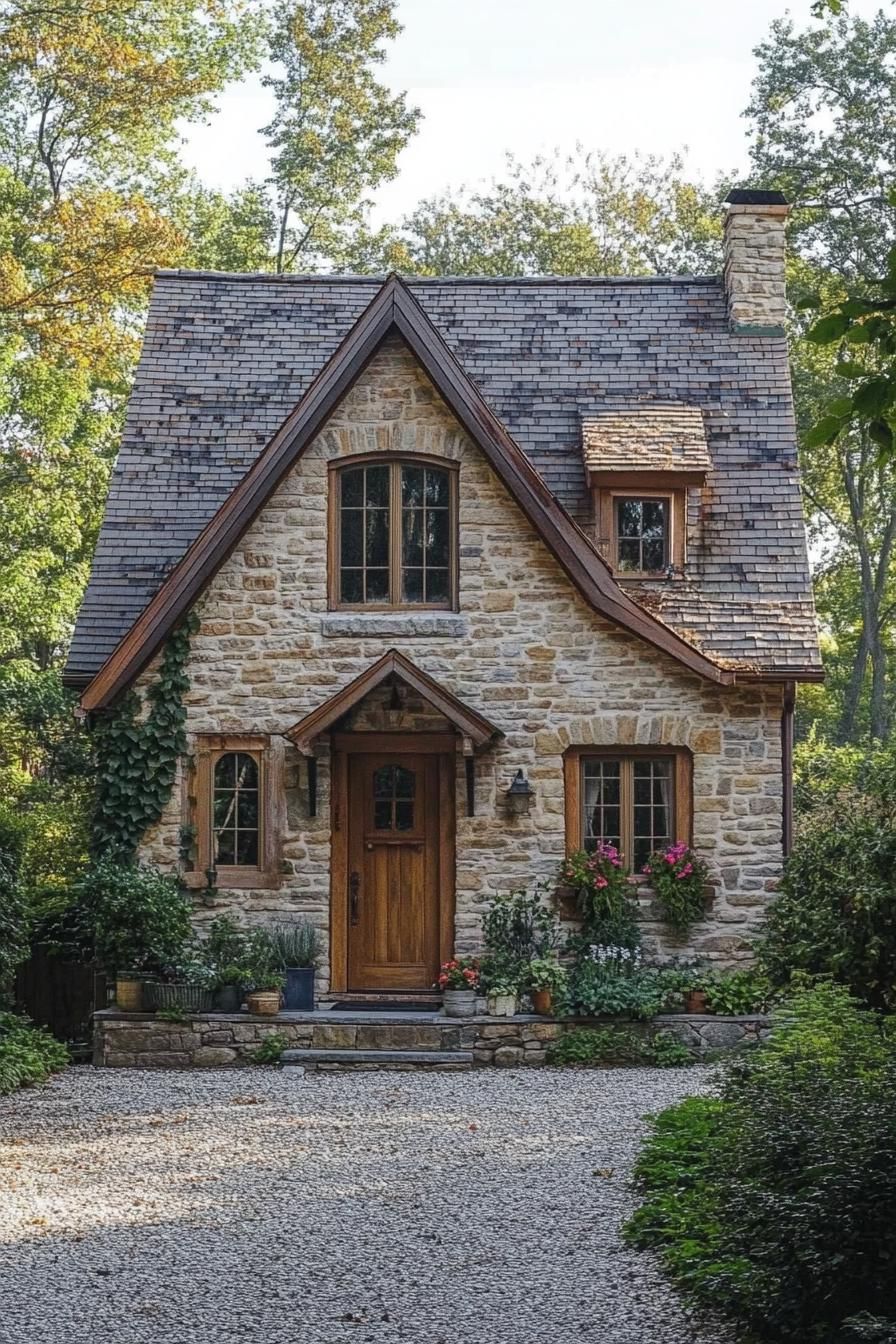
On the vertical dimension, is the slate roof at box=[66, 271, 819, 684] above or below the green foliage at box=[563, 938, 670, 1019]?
above

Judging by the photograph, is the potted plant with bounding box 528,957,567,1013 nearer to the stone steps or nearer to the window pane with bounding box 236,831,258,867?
the stone steps

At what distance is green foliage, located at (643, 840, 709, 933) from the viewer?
15586mm

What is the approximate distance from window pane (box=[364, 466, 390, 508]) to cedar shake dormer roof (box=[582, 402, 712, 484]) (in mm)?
2090

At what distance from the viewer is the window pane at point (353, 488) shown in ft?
53.3

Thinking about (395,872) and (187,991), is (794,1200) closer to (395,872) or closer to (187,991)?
(187,991)

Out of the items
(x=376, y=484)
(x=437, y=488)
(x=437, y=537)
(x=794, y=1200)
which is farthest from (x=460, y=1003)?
(x=794, y=1200)

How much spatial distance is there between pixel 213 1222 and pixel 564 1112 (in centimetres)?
381

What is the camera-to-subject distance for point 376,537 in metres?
16.2

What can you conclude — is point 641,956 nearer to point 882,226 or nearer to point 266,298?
point 266,298

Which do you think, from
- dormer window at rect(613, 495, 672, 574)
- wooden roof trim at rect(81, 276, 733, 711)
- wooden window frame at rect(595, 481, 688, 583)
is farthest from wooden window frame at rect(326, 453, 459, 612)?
dormer window at rect(613, 495, 672, 574)

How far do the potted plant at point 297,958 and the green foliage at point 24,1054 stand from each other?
2.02 m

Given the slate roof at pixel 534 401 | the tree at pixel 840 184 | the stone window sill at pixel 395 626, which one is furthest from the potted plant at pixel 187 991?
the tree at pixel 840 184

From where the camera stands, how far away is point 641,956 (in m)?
15.6

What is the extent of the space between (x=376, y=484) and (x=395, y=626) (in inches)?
54.3
